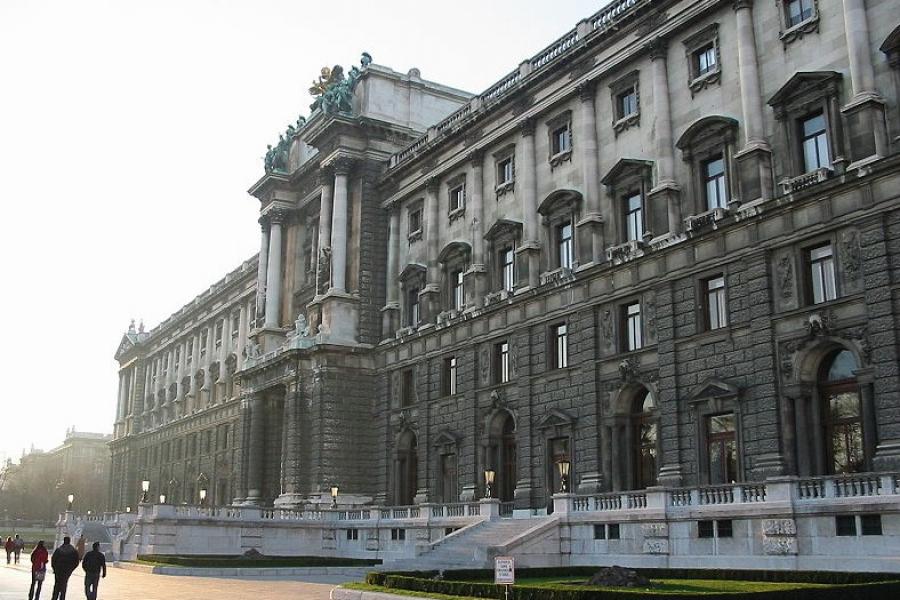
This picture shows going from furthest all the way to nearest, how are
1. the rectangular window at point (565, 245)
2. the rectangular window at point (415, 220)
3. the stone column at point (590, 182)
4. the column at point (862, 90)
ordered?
the rectangular window at point (415, 220) < the rectangular window at point (565, 245) < the stone column at point (590, 182) < the column at point (862, 90)

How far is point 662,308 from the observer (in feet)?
142

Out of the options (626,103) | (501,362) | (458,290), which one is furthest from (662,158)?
(458,290)

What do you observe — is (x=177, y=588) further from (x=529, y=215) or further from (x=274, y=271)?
(x=274, y=271)

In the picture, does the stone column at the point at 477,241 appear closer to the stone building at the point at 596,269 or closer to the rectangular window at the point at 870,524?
the stone building at the point at 596,269

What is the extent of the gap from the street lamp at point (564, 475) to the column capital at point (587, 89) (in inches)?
703

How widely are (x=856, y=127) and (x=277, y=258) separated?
1930 inches

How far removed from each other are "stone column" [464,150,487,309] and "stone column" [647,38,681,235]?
13883mm

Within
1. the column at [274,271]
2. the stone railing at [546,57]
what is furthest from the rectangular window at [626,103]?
the column at [274,271]

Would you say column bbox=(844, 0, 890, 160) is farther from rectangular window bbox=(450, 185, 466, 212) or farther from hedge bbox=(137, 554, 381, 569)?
hedge bbox=(137, 554, 381, 569)

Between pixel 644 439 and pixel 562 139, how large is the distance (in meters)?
16.8

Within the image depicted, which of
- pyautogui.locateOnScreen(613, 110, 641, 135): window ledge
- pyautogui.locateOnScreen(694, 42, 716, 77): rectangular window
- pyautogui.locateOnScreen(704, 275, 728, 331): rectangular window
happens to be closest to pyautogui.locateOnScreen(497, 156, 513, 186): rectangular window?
pyautogui.locateOnScreen(613, 110, 641, 135): window ledge

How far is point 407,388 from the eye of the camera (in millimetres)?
63125

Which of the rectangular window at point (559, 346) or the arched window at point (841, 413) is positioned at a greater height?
the rectangular window at point (559, 346)

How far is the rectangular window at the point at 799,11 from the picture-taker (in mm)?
39781
